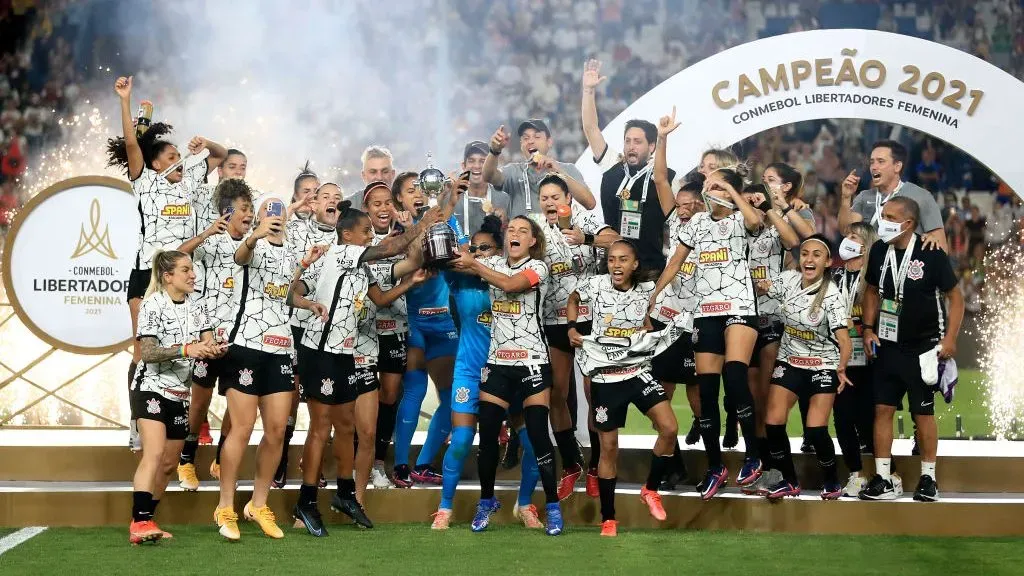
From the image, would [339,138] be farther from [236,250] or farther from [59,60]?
[236,250]

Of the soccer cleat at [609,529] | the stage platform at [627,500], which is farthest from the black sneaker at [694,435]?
the soccer cleat at [609,529]

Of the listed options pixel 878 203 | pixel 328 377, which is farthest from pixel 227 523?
pixel 878 203

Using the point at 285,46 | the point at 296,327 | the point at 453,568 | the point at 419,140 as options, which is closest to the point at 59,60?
the point at 285,46

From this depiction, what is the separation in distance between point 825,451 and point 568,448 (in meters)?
1.23

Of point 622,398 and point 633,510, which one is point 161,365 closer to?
point 622,398

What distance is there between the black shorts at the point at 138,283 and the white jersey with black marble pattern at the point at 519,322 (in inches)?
75.6

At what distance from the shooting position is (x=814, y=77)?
8.04 metres

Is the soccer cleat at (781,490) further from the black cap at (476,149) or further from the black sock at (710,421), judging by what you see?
the black cap at (476,149)

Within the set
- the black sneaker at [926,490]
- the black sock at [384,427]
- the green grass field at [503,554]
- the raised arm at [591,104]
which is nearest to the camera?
the green grass field at [503,554]

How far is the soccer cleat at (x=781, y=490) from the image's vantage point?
254 inches

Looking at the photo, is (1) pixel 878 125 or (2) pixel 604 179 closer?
(2) pixel 604 179

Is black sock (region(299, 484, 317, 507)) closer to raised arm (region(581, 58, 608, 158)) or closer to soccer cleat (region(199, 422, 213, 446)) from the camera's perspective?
soccer cleat (region(199, 422, 213, 446))

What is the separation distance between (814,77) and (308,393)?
3613mm

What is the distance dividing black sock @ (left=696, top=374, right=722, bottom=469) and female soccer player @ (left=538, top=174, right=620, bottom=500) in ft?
2.10
